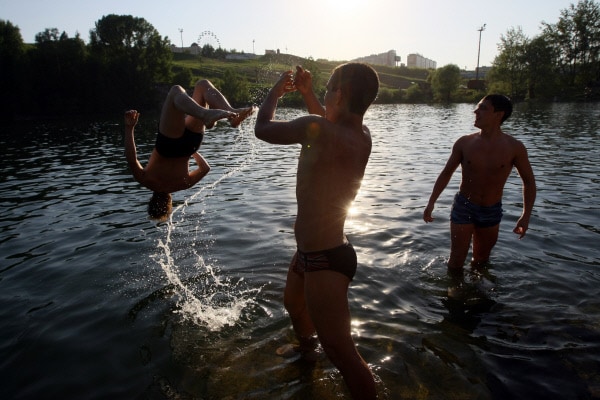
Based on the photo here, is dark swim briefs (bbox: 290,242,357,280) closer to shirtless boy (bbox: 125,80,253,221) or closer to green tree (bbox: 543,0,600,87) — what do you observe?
shirtless boy (bbox: 125,80,253,221)

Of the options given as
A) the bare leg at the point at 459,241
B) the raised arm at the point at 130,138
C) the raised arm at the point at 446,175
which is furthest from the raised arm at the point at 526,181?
the raised arm at the point at 130,138

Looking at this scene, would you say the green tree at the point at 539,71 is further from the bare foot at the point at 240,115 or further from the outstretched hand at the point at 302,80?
the bare foot at the point at 240,115

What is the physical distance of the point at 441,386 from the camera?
13.9 ft

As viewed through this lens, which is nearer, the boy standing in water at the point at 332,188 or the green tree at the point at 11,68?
the boy standing in water at the point at 332,188

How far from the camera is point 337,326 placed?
3.41 metres

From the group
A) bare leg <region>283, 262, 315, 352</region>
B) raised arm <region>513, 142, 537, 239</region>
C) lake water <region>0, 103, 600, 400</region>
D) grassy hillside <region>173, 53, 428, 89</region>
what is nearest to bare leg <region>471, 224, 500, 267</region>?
lake water <region>0, 103, 600, 400</region>

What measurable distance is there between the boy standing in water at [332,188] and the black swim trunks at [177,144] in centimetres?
244

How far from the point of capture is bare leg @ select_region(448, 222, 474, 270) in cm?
619

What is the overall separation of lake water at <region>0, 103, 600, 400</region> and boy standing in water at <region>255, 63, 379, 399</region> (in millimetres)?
1137

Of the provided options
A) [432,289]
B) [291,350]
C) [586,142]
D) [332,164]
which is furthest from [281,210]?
[586,142]

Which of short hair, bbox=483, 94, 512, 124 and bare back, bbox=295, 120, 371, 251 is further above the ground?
short hair, bbox=483, 94, 512, 124

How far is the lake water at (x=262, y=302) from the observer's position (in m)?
4.41

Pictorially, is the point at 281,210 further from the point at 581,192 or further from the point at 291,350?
the point at 581,192

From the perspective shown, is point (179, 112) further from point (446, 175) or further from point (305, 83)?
point (446, 175)
